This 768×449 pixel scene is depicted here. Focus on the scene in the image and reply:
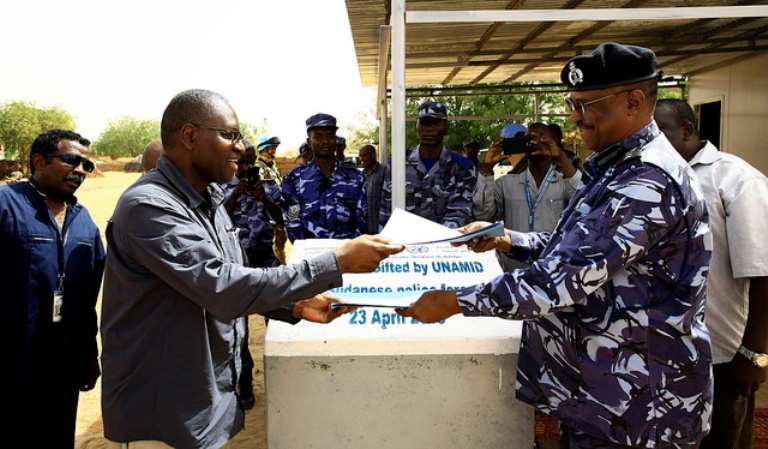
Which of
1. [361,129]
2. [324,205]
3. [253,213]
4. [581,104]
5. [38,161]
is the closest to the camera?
[581,104]

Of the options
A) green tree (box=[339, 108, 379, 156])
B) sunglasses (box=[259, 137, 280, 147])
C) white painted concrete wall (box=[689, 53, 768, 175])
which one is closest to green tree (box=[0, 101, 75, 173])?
green tree (box=[339, 108, 379, 156])

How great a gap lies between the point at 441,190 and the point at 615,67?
2.87 m

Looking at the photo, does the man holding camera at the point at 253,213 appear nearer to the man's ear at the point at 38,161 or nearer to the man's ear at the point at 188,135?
the man's ear at the point at 38,161

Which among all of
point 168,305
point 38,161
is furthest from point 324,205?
point 168,305

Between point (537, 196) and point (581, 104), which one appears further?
point (537, 196)

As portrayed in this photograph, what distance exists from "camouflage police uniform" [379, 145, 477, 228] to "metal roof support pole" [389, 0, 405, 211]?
1025 mm

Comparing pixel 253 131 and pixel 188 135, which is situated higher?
pixel 253 131

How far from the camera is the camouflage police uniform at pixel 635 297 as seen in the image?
1739 mm

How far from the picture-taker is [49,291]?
9.12 ft

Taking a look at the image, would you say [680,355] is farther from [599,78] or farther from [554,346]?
[599,78]

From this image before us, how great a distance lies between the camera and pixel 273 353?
2287 millimetres

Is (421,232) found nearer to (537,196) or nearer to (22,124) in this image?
(537,196)

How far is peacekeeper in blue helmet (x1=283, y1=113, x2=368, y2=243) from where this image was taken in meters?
4.62

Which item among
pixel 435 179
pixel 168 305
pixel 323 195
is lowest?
pixel 168 305
